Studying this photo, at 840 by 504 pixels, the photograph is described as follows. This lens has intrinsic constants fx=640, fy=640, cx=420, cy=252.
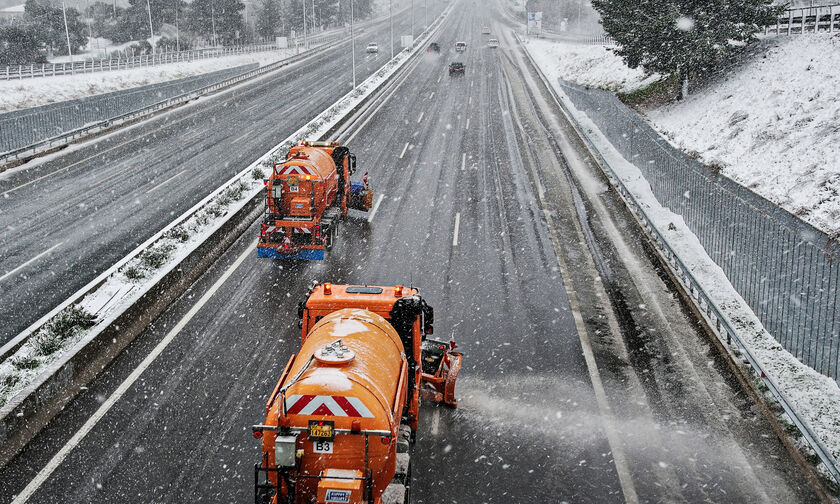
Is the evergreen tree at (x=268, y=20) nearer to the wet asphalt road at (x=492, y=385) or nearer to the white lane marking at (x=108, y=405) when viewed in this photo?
the wet asphalt road at (x=492, y=385)

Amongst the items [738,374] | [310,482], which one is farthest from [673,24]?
[310,482]

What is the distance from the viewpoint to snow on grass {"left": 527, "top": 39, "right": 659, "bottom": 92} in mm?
41706

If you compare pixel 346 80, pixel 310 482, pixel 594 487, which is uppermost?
pixel 346 80

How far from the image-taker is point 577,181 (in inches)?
974

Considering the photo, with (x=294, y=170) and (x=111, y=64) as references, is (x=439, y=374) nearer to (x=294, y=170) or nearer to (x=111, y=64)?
(x=294, y=170)

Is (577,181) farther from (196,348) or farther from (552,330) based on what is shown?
(196,348)

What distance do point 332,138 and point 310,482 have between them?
92.4 ft

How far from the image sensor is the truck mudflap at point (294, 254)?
16297 millimetres

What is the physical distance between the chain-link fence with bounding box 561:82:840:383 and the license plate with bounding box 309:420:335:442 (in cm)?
861

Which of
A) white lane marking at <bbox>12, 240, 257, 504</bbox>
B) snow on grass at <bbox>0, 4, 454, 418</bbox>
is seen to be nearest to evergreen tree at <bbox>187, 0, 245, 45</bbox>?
snow on grass at <bbox>0, 4, 454, 418</bbox>

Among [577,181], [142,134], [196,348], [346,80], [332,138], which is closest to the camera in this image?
[196,348]

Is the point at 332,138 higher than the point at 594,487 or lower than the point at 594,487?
higher

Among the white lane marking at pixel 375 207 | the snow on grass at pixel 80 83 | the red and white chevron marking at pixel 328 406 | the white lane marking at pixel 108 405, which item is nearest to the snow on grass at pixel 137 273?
the white lane marking at pixel 108 405

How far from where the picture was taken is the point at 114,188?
24.4 meters
